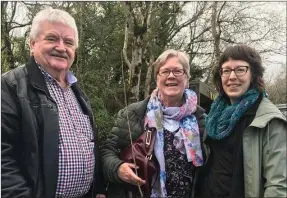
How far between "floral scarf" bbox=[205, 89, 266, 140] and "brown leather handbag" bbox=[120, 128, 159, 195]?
0.45 metres

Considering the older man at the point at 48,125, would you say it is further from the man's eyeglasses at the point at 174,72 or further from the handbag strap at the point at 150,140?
the man's eyeglasses at the point at 174,72

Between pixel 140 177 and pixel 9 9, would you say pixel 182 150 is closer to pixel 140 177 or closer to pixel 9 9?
pixel 140 177

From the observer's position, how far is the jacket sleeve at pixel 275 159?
211cm

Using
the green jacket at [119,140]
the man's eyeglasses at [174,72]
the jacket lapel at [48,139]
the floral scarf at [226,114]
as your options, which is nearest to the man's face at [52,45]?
the jacket lapel at [48,139]

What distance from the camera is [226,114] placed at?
8.22ft

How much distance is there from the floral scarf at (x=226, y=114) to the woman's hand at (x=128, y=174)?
0.60 meters

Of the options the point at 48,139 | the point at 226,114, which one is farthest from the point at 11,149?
the point at 226,114

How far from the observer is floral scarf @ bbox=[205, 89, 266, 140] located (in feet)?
7.93

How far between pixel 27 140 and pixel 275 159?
4.87 ft

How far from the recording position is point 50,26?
8.39 feet

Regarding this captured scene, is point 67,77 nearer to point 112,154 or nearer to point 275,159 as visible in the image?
point 112,154

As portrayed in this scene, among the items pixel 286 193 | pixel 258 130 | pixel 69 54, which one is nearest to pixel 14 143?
pixel 69 54

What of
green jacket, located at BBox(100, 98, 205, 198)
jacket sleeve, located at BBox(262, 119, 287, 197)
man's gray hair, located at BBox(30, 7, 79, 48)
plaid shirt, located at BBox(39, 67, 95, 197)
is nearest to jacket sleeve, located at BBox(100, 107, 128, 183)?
green jacket, located at BBox(100, 98, 205, 198)

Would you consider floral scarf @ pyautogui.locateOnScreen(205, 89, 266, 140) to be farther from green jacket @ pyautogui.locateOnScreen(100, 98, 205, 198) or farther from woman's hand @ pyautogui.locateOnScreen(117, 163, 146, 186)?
woman's hand @ pyautogui.locateOnScreen(117, 163, 146, 186)
